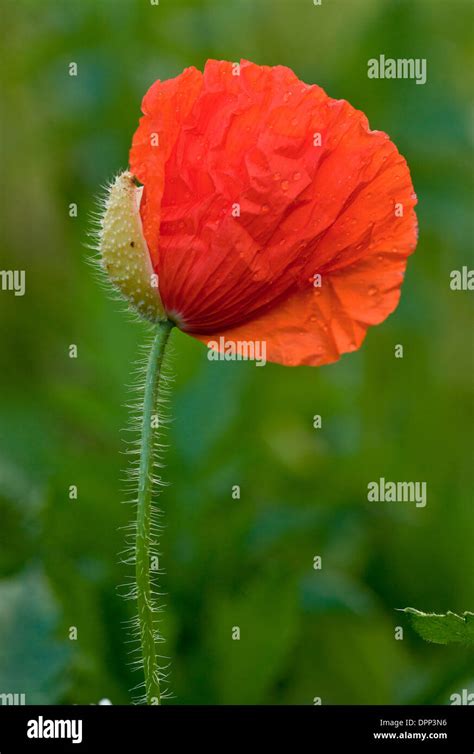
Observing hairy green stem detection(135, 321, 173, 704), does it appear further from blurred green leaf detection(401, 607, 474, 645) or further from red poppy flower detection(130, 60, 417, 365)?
blurred green leaf detection(401, 607, 474, 645)

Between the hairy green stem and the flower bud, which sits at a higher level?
the flower bud

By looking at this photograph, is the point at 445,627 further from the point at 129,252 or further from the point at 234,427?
the point at 234,427

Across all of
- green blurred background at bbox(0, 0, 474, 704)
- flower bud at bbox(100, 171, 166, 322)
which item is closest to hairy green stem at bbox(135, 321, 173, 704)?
Result: flower bud at bbox(100, 171, 166, 322)

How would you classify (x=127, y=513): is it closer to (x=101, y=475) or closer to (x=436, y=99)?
(x=101, y=475)

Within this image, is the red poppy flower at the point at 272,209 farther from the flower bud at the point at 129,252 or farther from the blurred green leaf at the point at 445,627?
the blurred green leaf at the point at 445,627

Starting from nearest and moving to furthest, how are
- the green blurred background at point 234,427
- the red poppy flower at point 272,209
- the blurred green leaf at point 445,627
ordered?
1. the blurred green leaf at point 445,627
2. the red poppy flower at point 272,209
3. the green blurred background at point 234,427

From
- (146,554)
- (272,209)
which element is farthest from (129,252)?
(146,554)

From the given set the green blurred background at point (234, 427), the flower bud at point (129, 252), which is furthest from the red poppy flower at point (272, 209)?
→ the green blurred background at point (234, 427)
